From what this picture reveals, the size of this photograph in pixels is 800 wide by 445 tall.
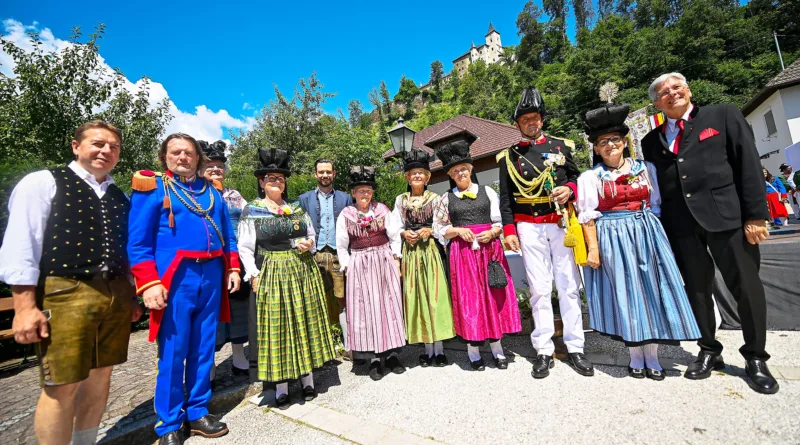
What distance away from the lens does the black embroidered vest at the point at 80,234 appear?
82.1 inches

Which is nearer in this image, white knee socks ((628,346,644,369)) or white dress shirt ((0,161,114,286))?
white dress shirt ((0,161,114,286))

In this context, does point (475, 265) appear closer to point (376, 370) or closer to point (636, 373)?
point (376, 370)

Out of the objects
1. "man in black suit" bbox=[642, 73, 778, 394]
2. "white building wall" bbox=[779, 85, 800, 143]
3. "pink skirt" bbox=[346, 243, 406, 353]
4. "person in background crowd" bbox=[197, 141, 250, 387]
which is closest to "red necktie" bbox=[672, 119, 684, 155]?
"man in black suit" bbox=[642, 73, 778, 394]

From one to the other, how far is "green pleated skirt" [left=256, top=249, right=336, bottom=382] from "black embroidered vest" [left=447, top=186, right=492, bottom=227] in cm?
153

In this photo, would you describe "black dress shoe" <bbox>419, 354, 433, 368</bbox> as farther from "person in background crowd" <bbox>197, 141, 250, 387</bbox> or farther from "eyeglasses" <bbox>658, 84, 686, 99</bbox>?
"eyeglasses" <bbox>658, 84, 686, 99</bbox>

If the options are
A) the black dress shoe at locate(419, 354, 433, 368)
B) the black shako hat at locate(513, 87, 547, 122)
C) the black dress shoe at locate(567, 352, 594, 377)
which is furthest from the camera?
the black dress shoe at locate(419, 354, 433, 368)

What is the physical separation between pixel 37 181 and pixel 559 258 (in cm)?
Answer: 389

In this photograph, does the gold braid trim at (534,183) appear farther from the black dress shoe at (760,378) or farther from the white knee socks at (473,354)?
the black dress shoe at (760,378)

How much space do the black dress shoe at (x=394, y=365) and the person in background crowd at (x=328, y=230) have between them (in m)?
0.70

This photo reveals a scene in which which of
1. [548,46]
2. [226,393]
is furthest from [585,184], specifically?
[548,46]

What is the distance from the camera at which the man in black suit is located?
8.54 ft

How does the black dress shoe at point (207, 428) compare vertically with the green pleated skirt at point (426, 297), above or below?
below

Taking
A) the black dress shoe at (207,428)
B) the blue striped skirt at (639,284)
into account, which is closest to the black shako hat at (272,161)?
the black dress shoe at (207,428)

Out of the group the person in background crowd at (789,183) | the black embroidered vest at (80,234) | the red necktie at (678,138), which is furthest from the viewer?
the person in background crowd at (789,183)
